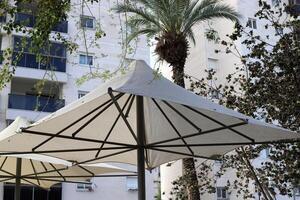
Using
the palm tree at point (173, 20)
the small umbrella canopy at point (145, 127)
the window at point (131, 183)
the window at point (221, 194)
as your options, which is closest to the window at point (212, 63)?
the window at point (221, 194)

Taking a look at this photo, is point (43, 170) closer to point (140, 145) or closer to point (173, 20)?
point (140, 145)

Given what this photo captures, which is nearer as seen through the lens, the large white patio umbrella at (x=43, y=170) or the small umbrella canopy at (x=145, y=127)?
A: the small umbrella canopy at (x=145, y=127)

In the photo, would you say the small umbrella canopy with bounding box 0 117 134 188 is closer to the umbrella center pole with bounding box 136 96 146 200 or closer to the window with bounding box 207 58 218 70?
the umbrella center pole with bounding box 136 96 146 200

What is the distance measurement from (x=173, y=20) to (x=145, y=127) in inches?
526

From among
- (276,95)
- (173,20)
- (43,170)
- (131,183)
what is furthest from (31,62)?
(276,95)

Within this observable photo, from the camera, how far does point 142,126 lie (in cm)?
636

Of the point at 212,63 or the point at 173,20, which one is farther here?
the point at 212,63

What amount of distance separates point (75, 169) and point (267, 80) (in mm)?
4034

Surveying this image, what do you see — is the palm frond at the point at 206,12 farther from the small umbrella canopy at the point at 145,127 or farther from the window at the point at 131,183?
the small umbrella canopy at the point at 145,127

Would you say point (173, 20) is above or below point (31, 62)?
below

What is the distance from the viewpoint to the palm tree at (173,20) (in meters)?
19.5

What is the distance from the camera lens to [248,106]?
11008mm

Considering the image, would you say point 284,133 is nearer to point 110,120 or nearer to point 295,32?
point 110,120

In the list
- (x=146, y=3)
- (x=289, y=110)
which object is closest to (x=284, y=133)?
(x=289, y=110)
